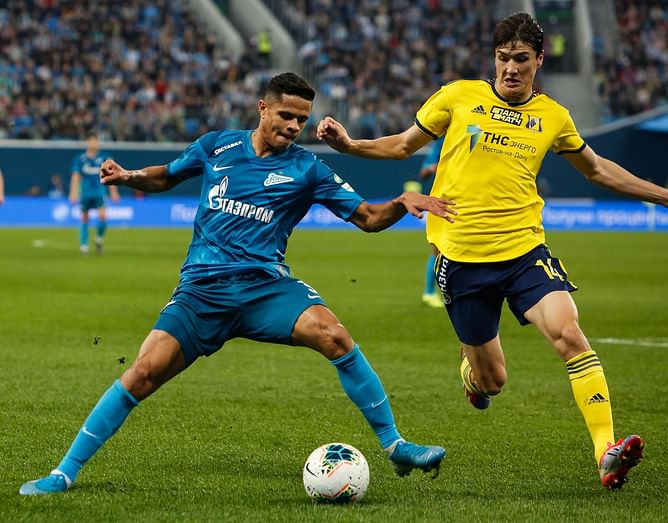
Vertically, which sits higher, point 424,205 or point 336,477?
point 424,205

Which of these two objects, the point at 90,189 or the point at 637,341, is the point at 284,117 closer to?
the point at 637,341

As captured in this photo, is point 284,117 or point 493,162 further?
point 493,162

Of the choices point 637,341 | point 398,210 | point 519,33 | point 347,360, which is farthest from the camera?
point 637,341

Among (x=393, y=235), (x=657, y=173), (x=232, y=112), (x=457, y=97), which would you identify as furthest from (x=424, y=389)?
(x=657, y=173)

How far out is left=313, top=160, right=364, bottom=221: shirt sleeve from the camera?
6070 mm

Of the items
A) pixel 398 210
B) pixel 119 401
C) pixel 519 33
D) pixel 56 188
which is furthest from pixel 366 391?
pixel 56 188

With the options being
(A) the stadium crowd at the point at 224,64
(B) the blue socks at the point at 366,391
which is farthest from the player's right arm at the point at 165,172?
(A) the stadium crowd at the point at 224,64

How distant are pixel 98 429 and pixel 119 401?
0.53 ft

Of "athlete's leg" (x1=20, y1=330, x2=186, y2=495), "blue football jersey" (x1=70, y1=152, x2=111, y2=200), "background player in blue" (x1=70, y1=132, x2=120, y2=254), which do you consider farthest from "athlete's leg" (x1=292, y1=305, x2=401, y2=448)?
"blue football jersey" (x1=70, y1=152, x2=111, y2=200)

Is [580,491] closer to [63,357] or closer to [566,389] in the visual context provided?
[566,389]

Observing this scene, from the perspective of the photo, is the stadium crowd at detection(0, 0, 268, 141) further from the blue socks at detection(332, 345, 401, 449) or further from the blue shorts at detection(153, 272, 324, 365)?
the blue socks at detection(332, 345, 401, 449)

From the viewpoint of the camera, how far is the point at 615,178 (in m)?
6.81

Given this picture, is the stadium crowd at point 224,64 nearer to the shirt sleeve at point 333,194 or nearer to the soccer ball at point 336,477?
the shirt sleeve at point 333,194

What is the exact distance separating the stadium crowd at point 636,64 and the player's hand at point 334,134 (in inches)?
1396
